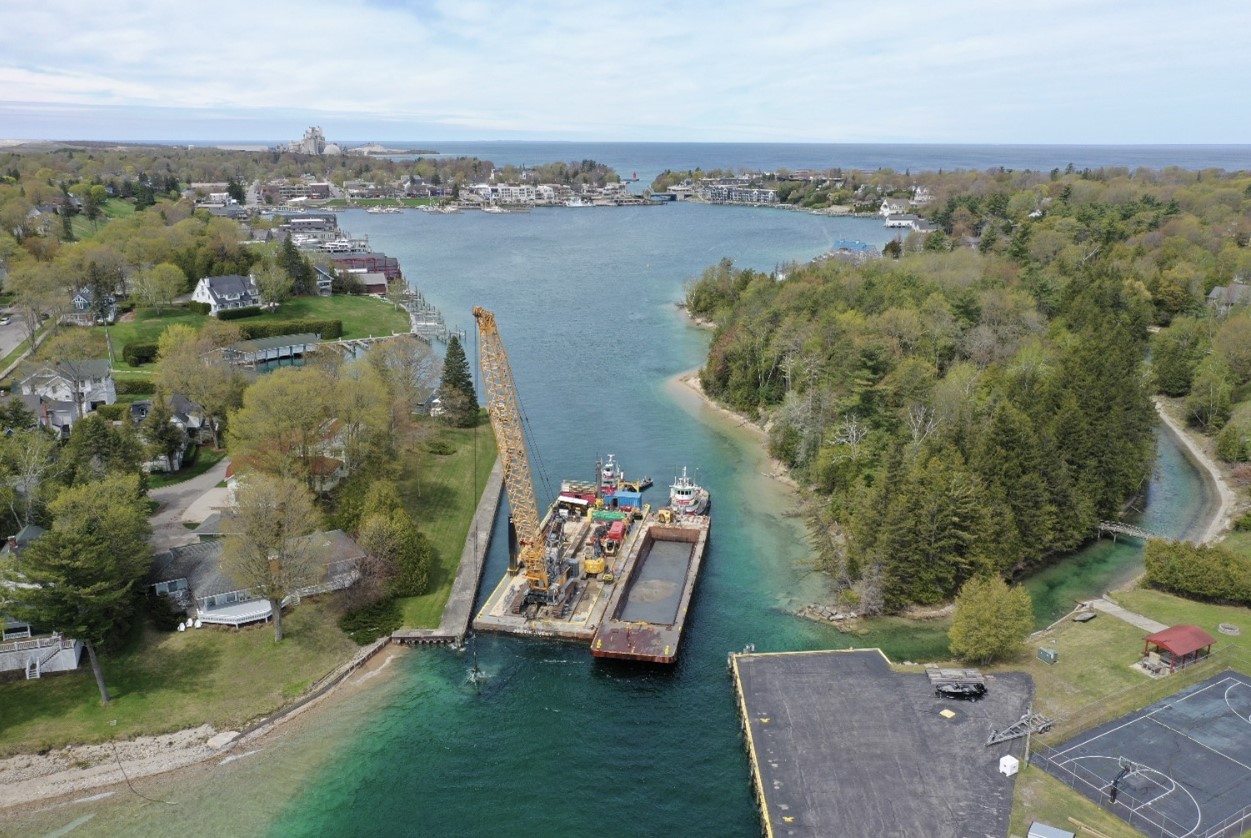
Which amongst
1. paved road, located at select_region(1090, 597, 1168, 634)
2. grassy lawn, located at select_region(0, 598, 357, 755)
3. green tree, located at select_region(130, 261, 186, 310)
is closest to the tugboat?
grassy lawn, located at select_region(0, 598, 357, 755)

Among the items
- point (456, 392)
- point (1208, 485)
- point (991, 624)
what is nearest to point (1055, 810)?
point (991, 624)

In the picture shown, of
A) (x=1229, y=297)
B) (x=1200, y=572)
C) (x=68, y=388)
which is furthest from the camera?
(x=1229, y=297)

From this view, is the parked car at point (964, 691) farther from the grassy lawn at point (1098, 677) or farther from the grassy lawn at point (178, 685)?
the grassy lawn at point (178, 685)

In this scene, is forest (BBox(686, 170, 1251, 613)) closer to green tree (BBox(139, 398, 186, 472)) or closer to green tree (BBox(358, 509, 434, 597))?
green tree (BBox(358, 509, 434, 597))

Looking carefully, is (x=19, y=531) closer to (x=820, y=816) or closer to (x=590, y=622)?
(x=590, y=622)

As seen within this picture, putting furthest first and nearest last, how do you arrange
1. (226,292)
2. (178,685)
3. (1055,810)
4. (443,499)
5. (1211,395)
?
(226,292), (1211,395), (443,499), (178,685), (1055,810)

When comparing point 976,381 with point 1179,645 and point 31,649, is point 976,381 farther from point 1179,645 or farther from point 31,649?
point 31,649

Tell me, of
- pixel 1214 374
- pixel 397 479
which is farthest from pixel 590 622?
pixel 1214 374

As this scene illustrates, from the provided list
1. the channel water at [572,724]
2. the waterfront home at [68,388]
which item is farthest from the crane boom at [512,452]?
the waterfront home at [68,388]
